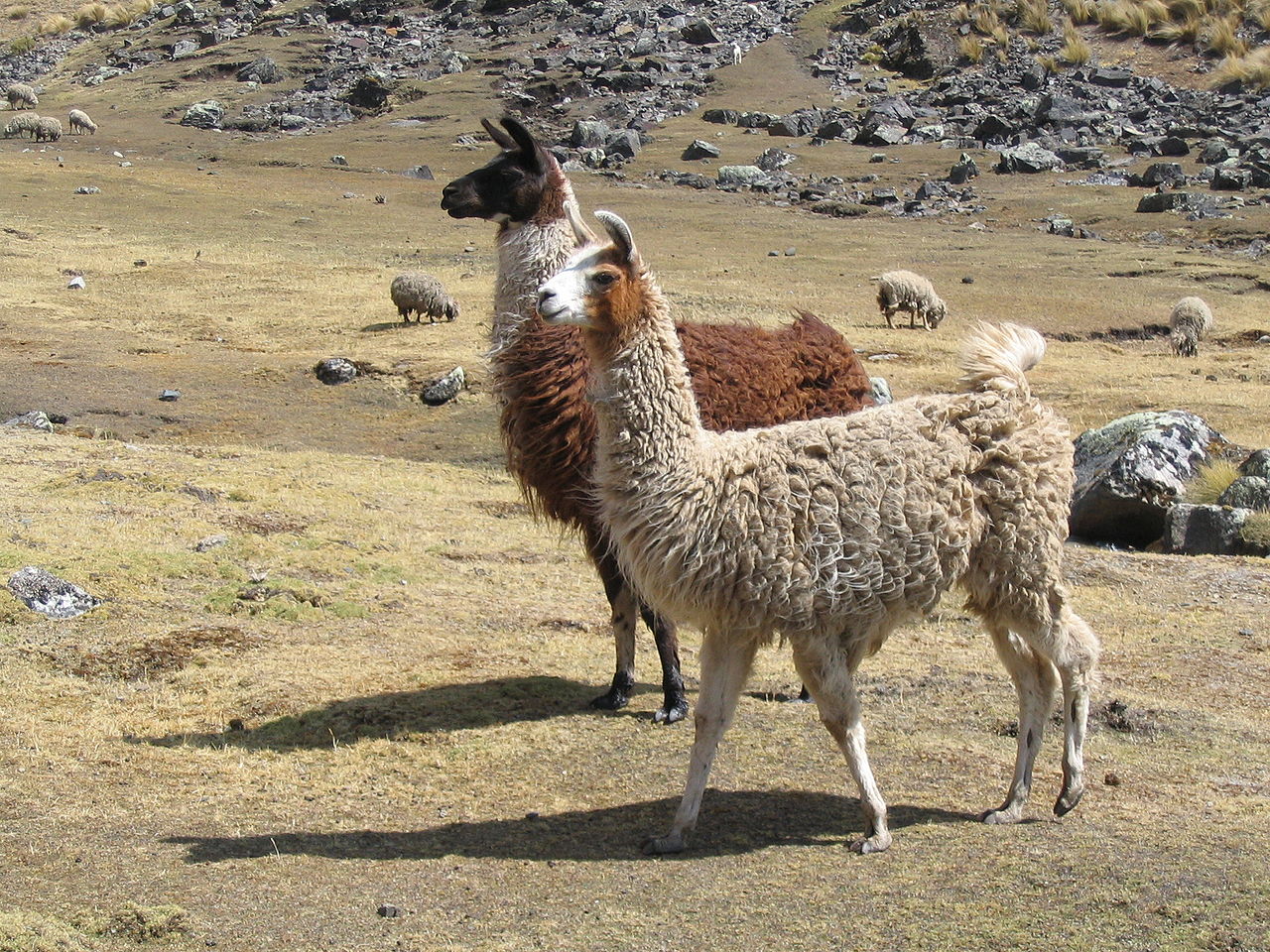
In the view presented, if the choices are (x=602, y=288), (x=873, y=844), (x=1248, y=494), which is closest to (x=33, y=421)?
(x=602, y=288)

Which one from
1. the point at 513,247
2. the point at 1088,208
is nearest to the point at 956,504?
the point at 513,247

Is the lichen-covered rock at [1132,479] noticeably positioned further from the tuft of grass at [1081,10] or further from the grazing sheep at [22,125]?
the tuft of grass at [1081,10]

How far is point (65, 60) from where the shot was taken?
78500 mm

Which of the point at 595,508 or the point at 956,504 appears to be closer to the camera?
the point at 956,504

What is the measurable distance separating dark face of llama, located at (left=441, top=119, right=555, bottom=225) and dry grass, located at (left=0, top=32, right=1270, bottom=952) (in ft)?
9.76

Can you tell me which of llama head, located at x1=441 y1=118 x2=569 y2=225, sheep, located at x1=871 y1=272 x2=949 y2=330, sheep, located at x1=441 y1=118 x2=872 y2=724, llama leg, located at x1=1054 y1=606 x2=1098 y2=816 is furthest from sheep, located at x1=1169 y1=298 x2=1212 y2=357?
llama leg, located at x1=1054 y1=606 x2=1098 y2=816

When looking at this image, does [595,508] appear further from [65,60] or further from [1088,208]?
[65,60]

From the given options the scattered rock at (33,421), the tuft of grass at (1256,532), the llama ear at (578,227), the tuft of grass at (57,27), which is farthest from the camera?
A: the tuft of grass at (57,27)

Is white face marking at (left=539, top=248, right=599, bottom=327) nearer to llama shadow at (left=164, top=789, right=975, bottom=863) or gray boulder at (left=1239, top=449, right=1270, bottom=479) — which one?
llama shadow at (left=164, top=789, right=975, bottom=863)

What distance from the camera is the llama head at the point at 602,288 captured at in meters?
5.85

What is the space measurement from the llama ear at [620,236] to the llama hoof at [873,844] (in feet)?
9.18

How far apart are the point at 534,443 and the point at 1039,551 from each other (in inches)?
126

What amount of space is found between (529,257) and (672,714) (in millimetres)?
3023

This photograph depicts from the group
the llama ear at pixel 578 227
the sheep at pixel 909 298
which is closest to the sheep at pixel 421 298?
the sheep at pixel 909 298
